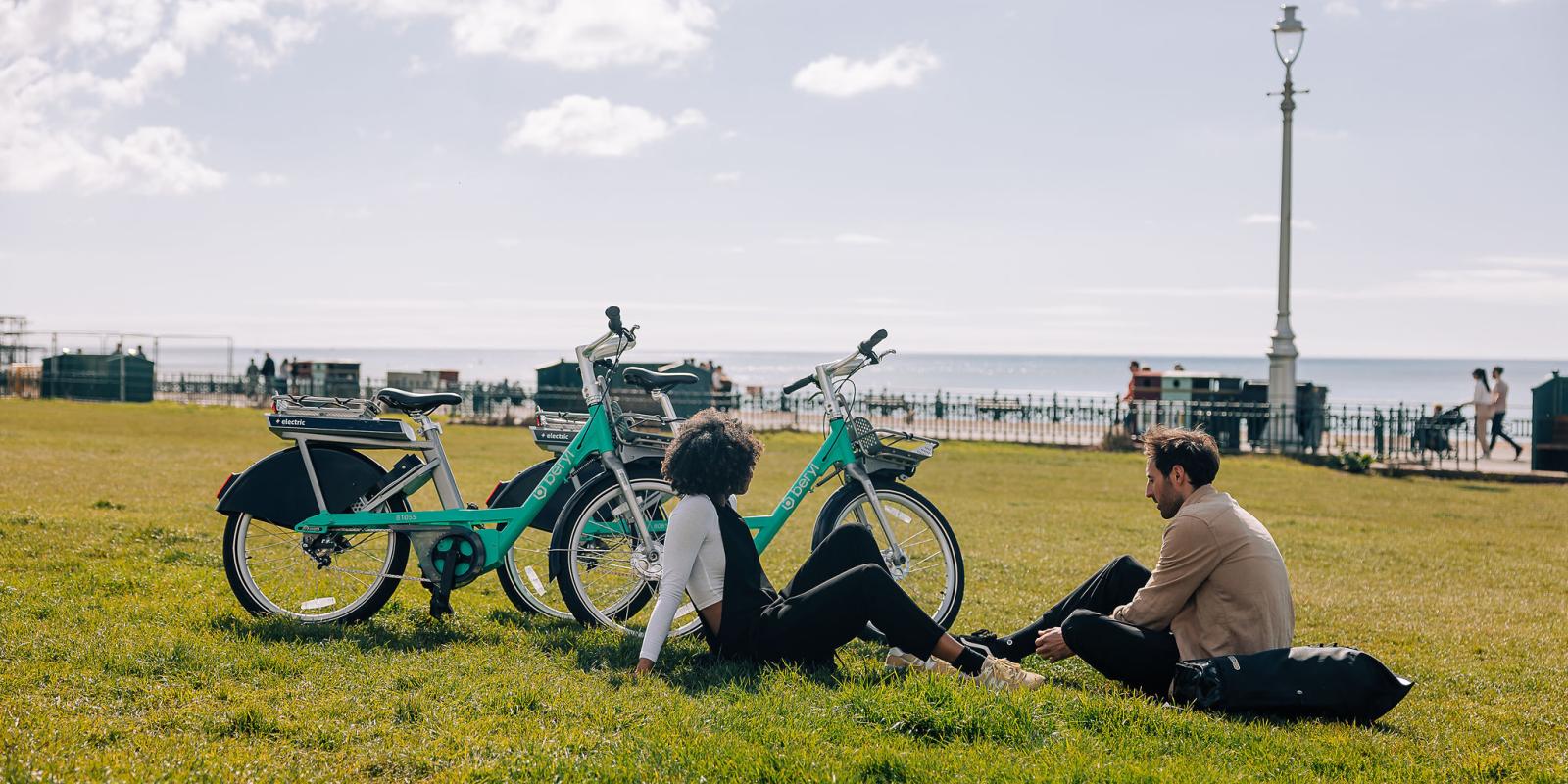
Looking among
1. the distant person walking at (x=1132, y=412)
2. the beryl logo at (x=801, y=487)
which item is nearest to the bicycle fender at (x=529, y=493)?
the beryl logo at (x=801, y=487)

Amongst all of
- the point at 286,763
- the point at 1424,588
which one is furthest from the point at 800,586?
the point at 1424,588

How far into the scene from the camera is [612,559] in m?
5.78

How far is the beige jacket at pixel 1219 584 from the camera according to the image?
4.56 m

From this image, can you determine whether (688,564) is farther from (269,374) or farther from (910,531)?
(269,374)

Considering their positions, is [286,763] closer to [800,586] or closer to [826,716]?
[826,716]

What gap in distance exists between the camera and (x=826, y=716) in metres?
4.10

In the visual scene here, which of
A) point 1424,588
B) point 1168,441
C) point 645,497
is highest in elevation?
point 1168,441

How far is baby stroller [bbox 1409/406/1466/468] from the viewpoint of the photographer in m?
19.2

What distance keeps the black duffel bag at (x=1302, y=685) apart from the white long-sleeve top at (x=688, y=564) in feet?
6.42

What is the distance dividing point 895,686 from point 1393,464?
1648cm

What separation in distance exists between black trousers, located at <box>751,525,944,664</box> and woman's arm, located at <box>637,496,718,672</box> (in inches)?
14.2

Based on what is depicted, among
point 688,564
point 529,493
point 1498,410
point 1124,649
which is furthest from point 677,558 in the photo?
point 1498,410

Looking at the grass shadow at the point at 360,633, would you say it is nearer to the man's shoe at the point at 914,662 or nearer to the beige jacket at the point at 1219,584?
the man's shoe at the point at 914,662

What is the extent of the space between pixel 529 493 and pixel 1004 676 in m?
2.69
